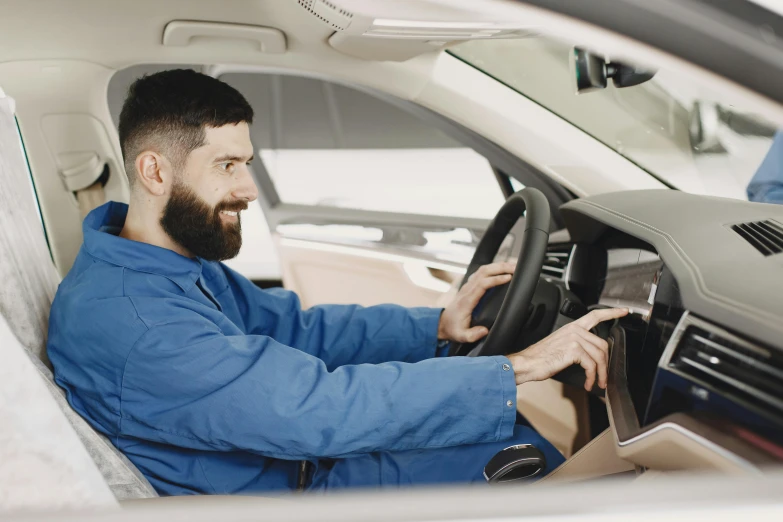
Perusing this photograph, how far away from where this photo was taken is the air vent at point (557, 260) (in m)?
1.58

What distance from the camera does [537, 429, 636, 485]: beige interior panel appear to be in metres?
1.16

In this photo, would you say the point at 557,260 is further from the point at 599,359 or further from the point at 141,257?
the point at 141,257

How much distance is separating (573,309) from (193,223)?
2.40ft

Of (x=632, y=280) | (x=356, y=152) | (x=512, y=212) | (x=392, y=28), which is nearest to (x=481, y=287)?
(x=512, y=212)

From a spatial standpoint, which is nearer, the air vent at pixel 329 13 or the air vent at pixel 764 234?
the air vent at pixel 764 234

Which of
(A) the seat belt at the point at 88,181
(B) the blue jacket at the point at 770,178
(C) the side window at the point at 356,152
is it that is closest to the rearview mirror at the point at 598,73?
(B) the blue jacket at the point at 770,178

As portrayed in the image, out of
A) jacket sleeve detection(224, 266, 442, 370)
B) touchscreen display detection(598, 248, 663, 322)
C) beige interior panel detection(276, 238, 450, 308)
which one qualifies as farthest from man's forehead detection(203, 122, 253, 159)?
beige interior panel detection(276, 238, 450, 308)

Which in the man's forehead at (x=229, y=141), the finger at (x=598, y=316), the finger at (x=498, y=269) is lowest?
the finger at (x=498, y=269)

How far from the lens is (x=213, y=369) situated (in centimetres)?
109

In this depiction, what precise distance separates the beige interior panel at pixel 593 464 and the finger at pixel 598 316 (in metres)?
0.17

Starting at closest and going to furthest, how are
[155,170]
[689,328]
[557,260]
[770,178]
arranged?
[689,328] < [155,170] < [557,260] < [770,178]

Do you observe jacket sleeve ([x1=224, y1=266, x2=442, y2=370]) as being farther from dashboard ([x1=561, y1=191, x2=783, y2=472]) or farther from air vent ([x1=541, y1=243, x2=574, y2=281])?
dashboard ([x1=561, y1=191, x2=783, y2=472])

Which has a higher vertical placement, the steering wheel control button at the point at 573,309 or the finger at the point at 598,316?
the finger at the point at 598,316

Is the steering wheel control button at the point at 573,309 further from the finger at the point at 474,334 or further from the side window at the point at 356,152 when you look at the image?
the side window at the point at 356,152
